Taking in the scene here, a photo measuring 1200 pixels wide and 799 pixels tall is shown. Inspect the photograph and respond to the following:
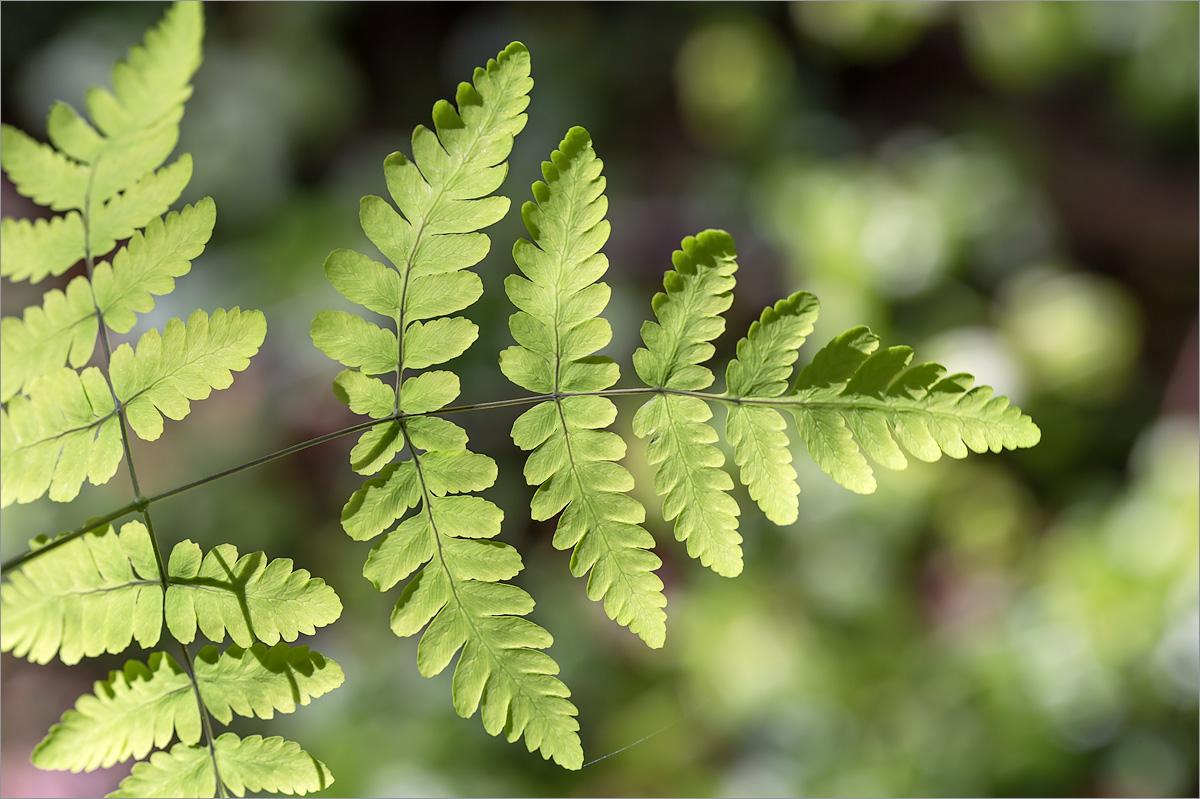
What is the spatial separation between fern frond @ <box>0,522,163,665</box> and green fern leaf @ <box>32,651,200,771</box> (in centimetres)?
5

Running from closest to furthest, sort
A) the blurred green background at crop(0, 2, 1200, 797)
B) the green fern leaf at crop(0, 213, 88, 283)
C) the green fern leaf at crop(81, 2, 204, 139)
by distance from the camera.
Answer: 1. the green fern leaf at crop(81, 2, 204, 139)
2. the green fern leaf at crop(0, 213, 88, 283)
3. the blurred green background at crop(0, 2, 1200, 797)

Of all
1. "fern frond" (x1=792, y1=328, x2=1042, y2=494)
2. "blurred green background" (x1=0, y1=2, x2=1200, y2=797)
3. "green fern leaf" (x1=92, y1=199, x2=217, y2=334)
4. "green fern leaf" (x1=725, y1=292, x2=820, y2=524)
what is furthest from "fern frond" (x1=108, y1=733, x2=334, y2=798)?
"blurred green background" (x1=0, y1=2, x2=1200, y2=797)

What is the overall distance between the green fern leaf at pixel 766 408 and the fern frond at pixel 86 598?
82cm

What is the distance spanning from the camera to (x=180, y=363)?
100cm

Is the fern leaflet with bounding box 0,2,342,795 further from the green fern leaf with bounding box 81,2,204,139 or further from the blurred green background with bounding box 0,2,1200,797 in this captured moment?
the blurred green background with bounding box 0,2,1200,797

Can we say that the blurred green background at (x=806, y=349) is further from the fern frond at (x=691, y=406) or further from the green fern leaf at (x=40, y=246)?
the green fern leaf at (x=40, y=246)

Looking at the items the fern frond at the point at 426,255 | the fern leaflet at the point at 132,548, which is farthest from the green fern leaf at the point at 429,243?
the fern leaflet at the point at 132,548

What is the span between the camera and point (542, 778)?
254cm

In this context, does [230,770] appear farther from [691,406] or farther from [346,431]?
[691,406]

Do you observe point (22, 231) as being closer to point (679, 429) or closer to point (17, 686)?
point (679, 429)

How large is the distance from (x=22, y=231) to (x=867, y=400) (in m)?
1.09

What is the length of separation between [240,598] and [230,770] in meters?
0.25

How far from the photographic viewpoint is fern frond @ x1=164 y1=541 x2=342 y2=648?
3.22 feet

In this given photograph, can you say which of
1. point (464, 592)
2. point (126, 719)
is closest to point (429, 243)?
point (464, 592)
